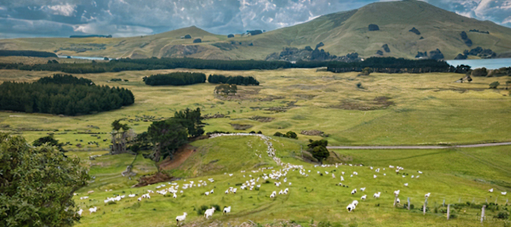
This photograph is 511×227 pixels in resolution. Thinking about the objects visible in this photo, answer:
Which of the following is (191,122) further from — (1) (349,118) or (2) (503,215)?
(2) (503,215)

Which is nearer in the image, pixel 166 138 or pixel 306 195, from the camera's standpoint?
pixel 306 195

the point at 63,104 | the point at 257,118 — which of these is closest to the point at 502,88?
the point at 257,118

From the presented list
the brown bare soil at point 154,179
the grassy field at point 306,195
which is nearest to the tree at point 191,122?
the grassy field at point 306,195

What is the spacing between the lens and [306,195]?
38.2 metres

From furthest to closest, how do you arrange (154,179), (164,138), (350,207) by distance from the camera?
(164,138) → (154,179) → (350,207)

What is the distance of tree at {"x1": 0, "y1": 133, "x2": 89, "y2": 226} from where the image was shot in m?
20.0

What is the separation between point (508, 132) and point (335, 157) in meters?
59.0

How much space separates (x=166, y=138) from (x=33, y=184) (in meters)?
52.6

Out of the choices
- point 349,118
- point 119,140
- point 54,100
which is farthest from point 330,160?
point 54,100

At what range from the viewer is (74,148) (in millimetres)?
82375

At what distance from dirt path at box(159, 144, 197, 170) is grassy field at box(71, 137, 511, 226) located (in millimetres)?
2527

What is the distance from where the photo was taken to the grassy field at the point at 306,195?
28.2m

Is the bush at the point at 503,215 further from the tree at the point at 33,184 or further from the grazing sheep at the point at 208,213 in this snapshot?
the tree at the point at 33,184

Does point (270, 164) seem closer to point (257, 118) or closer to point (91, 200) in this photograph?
point (91, 200)
